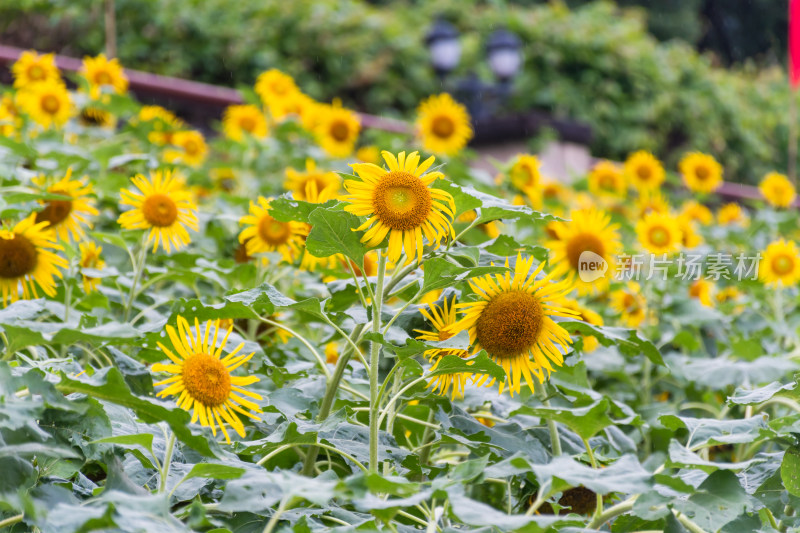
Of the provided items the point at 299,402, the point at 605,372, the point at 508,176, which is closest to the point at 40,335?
the point at 299,402

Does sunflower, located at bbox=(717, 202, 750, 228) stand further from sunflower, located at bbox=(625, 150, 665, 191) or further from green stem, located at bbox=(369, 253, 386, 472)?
green stem, located at bbox=(369, 253, 386, 472)

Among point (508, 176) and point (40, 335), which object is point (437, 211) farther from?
point (508, 176)

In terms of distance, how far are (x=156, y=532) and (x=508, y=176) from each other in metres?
2.36

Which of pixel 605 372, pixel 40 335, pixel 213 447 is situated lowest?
pixel 605 372

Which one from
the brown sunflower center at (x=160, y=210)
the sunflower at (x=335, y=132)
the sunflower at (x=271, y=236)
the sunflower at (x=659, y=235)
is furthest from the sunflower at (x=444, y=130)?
the brown sunflower center at (x=160, y=210)

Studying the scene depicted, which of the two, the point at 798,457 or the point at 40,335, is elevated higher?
the point at 40,335

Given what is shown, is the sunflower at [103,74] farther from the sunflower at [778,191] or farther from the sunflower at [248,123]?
the sunflower at [778,191]

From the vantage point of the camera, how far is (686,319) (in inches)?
105

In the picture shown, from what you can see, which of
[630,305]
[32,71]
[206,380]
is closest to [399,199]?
[206,380]

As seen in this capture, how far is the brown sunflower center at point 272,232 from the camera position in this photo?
210 cm

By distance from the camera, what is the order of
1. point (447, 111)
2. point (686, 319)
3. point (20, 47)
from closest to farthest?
point (686, 319), point (447, 111), point (20, 47)

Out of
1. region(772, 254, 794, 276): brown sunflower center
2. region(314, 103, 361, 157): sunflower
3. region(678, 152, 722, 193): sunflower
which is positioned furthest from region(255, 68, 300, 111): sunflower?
region(772, 254, 794, 276): brown sunflower center

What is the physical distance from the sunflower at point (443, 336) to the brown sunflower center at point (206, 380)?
308 mm

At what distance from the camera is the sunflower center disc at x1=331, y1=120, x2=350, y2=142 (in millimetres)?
3994
